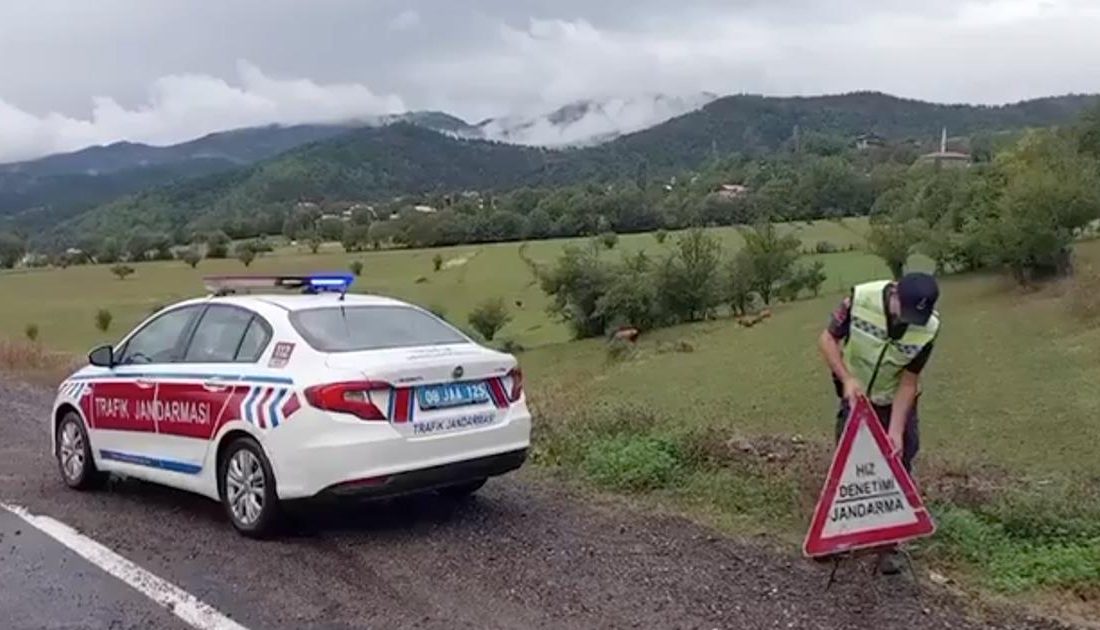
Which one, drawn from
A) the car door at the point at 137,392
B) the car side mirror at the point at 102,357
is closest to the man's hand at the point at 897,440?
the car door at the point at 137,392

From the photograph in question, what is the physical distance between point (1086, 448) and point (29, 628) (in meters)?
16.7

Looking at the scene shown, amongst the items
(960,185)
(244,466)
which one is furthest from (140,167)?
(244,466)

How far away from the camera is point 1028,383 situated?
28812 mm

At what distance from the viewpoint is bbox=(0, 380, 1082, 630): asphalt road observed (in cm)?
489

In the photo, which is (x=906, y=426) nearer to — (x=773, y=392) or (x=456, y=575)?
(x=456, y=575)

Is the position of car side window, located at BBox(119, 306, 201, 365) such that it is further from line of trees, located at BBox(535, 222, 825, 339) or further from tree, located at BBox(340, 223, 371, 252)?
tree, located at BBox(340, 223, 371, 252)

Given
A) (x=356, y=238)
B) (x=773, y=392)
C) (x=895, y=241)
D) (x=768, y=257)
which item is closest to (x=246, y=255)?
(x=356, y=238)

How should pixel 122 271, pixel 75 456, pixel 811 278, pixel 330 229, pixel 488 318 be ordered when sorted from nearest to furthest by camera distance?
pixel 75 456 → pixel 488 318 → pixel 811 278 → pixel 122 271 → pixel 330 229

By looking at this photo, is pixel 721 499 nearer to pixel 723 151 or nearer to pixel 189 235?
pixel 189 235

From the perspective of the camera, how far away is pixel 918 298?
525 cm

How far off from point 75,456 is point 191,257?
79611 mm

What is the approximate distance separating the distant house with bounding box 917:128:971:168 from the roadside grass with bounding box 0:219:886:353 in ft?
25.3

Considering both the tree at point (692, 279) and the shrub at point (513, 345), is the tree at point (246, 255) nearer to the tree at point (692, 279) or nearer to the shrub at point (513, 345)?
the shrub at point (513, 345)

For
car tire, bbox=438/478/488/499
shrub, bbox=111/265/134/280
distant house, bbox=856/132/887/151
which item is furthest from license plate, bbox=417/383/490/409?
distant house, bbox=856/132/887/151
